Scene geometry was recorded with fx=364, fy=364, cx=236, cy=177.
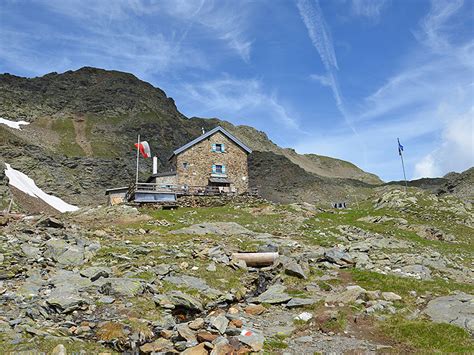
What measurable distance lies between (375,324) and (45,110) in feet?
457

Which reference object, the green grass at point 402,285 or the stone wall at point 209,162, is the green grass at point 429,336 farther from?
the stone wall at point 209,162

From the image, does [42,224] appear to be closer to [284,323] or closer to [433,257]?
[284,323]

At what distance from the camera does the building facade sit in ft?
172

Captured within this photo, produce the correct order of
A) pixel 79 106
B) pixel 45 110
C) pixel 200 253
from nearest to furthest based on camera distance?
pixel 200 253 → pixel 45 110 → pixel 79 106

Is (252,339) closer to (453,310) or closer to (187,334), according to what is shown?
(187,334)

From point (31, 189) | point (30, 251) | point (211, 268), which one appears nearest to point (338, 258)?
point (211, 268)

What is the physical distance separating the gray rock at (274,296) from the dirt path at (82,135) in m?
102

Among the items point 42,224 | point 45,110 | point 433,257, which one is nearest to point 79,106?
point 45,110

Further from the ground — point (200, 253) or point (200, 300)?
point (200, 253)

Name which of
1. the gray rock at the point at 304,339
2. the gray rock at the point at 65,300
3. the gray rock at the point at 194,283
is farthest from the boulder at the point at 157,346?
the gray rock at the point at 194,283

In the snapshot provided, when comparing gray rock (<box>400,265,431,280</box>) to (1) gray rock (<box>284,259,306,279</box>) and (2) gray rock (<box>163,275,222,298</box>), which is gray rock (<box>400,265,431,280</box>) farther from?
(2) gray rock (<box>163,275,222,298</box>)

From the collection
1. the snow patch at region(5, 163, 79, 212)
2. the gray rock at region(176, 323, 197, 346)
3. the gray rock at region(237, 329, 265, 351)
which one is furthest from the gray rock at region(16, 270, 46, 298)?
the snow patch at region(5, 163, 79, 212)

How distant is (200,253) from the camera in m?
20.0

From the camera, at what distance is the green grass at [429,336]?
9.50m
